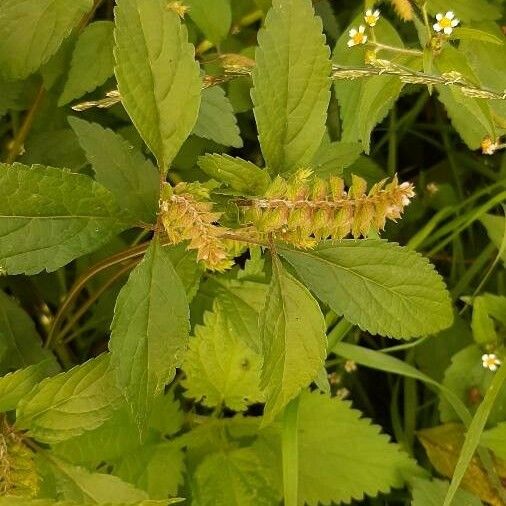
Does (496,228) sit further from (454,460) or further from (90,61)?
(90,61)

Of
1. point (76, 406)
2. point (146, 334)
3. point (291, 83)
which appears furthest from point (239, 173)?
point (76, 406)

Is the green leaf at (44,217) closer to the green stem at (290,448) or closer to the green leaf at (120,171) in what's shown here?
the green leaf at (120,171)

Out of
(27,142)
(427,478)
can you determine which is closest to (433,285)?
(427,478)

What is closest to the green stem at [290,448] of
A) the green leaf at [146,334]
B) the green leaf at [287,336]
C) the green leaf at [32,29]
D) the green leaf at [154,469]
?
the green leaf at [154,469]

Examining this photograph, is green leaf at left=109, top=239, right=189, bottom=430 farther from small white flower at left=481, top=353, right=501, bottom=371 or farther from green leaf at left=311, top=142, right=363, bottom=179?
small white flower at left=481, top=353, right=501, bottom=371

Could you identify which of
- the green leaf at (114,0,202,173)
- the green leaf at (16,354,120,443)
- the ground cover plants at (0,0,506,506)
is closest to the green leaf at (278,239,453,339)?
the ground cover plants at (0,0,506,506)

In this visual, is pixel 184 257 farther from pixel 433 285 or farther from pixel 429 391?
pixel 429 391
